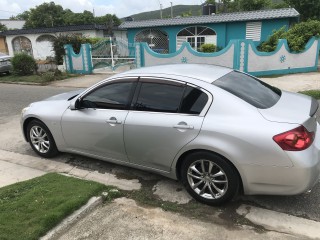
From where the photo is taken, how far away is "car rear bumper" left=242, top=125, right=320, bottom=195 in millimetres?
3081

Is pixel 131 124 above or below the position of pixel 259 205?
above

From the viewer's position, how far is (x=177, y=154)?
3652 mm

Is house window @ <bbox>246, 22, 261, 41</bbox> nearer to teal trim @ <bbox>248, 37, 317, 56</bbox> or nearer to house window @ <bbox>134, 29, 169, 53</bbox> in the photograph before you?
house window @ <bbox>134, 29, 169, 53</bbox>

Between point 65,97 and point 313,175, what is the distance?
376cm

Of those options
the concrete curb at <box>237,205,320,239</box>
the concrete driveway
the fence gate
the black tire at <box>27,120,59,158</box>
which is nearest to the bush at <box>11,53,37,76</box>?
the fence gate

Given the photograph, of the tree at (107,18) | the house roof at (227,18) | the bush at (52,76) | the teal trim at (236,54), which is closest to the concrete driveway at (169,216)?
the teal trim at (236,54)

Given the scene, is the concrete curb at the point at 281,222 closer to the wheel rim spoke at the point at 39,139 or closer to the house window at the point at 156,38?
the wheel rim spoke at the point at 39,139

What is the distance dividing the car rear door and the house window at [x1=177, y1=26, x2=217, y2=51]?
18853 mm

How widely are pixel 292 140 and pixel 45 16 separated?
203 ft

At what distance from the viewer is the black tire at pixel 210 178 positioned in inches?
133

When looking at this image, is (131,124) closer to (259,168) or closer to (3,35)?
(259,168)

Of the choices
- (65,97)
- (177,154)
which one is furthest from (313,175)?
(65,97)

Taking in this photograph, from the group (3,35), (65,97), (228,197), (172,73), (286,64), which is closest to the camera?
(228,197)

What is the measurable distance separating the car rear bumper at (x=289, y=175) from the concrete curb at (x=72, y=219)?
170cm
